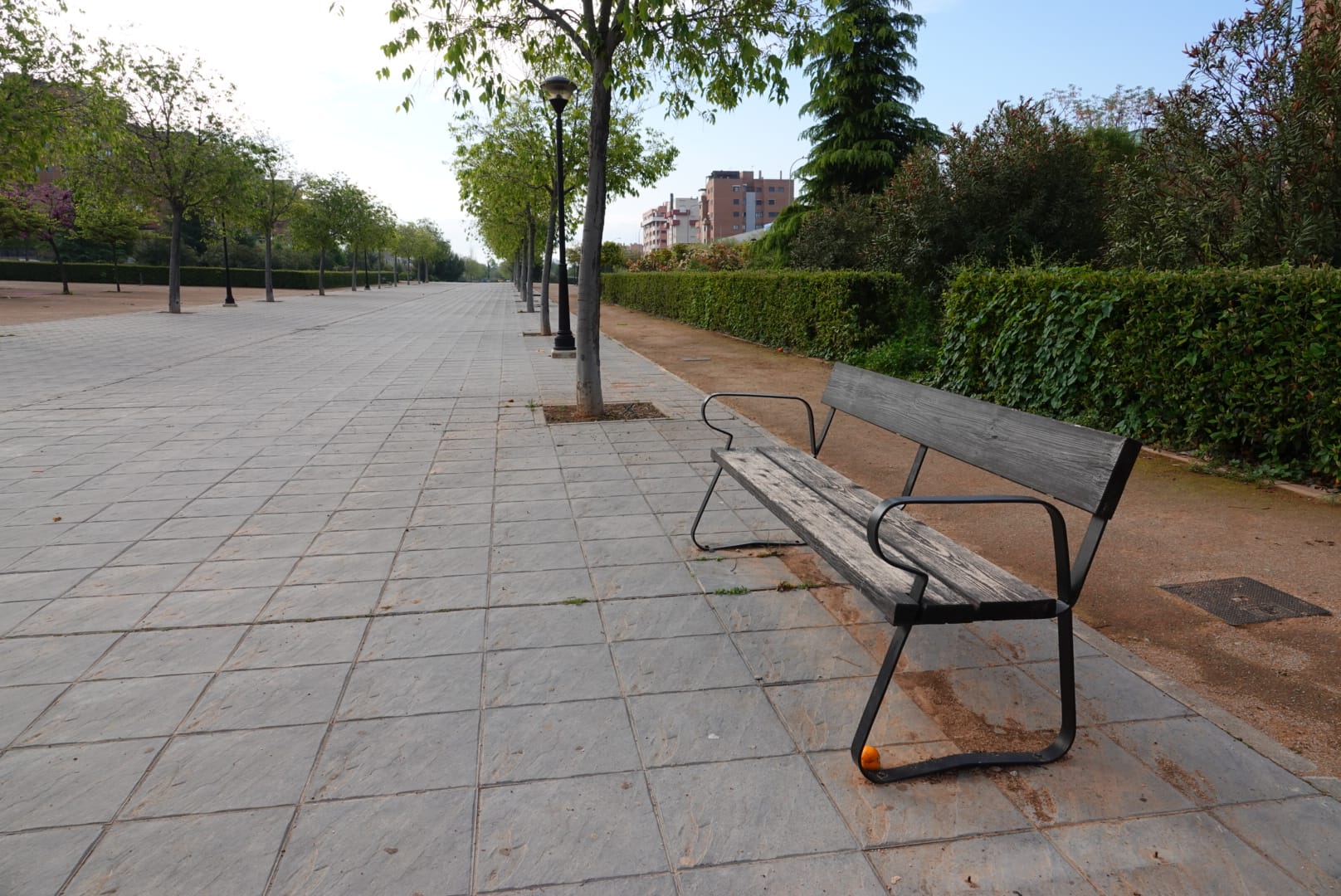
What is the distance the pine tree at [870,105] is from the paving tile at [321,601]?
22.7 metres

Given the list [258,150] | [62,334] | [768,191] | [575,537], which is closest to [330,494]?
[575,537]

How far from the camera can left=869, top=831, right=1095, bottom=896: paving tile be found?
1.94 m

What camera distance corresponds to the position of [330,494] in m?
5.46

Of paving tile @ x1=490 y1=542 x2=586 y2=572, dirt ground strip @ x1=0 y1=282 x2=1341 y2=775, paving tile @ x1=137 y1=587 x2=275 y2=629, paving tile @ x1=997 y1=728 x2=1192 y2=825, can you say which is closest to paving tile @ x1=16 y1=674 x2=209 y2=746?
paving tile @ x1=137 y1=587 x2=275 y2=629

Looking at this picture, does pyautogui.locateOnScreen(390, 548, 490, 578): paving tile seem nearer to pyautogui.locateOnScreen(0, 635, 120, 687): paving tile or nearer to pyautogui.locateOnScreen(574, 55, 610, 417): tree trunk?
pyautogui.locateOnScreen(0, 635, 120, 687): paving tile

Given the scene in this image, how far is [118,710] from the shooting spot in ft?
8.88

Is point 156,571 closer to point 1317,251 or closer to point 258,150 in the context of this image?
point 1317,251

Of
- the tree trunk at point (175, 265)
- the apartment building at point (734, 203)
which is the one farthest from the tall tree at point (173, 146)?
the apartment building at point (734, 203)

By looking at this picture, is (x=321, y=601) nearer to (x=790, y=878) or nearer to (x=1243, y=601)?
(x=790, y=878)

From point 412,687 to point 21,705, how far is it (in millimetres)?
1301

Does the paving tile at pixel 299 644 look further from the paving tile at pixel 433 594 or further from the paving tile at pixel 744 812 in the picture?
the paving tile at pixel 744 812

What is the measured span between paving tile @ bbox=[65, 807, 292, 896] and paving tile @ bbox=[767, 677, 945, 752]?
154 cm

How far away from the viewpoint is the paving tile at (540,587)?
3652 millimetres

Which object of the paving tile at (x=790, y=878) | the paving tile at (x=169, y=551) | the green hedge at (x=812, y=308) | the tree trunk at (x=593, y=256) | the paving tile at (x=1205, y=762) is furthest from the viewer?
the green hedge at (x=812, y=308)
